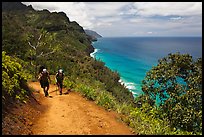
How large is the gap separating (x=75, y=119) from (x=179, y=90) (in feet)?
20.7

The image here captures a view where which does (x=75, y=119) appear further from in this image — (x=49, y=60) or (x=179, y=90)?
(x=49, y=60)

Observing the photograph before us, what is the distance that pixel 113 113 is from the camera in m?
11.1

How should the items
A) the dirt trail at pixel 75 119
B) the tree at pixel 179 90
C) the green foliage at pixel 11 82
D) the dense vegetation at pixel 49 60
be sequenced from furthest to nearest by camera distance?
the dense vegetation at pixel 49 60 < the tree at pixel 179 90 < the green foliage at pixel 11 82 < the dirt trail at pixel 75 119

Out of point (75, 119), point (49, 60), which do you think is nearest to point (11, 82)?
point (75, 119)

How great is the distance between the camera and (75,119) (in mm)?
9523

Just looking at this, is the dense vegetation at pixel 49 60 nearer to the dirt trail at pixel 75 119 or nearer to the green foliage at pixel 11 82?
the dirt trail at pixel 75 119

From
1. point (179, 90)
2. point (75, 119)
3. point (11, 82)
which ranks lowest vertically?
point (75, 119)

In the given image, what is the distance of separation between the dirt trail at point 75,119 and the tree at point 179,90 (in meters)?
3.57

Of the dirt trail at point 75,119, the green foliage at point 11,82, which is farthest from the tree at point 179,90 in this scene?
the green foliage at point 11,82

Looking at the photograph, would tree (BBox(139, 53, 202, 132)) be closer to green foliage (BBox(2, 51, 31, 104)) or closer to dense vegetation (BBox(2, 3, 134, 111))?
dense vegetation (BBox(2, 3, 134, 111))

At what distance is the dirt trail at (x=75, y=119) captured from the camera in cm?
859

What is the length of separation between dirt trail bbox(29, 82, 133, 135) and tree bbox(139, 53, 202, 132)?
357 cm

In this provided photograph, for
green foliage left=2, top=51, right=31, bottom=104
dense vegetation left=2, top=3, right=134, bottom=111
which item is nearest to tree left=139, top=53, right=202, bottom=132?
dense vegetation left=2, top=3, right=134, bottom=111

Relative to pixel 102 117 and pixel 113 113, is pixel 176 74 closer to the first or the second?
pixel 113 113
